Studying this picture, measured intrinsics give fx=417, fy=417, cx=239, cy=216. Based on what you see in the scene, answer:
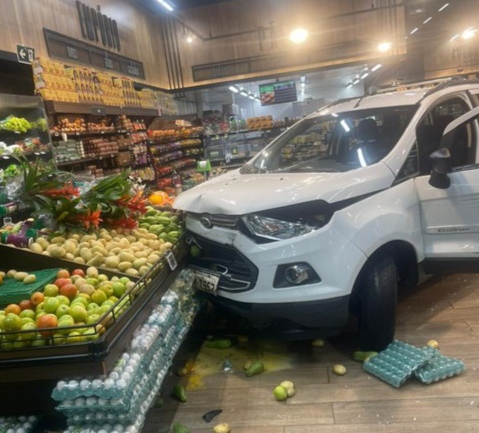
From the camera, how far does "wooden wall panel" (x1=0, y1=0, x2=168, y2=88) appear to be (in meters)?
6.05

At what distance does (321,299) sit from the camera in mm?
2576

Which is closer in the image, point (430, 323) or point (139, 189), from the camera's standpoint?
point (430, 323)

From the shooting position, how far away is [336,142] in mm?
3992

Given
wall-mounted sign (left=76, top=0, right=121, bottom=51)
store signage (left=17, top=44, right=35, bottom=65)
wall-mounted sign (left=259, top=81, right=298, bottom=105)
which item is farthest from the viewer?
wall-mounted sign (left=259, top=81, right=298, bottom=105)

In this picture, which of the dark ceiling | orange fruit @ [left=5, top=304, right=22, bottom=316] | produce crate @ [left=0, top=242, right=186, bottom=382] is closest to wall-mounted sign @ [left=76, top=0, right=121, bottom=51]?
the dark ceiling

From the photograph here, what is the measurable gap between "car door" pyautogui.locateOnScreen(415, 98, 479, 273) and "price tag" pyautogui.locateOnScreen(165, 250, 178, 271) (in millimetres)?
1840

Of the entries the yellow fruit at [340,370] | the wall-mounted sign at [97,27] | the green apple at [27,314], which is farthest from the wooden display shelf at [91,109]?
the yellow fruit at [340,370]

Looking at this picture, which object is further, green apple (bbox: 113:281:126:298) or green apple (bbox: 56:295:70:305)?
green apple (bbox: 113:281:126:298)

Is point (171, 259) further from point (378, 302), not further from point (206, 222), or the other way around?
point (378, 302)

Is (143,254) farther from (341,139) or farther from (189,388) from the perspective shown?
(341,139)

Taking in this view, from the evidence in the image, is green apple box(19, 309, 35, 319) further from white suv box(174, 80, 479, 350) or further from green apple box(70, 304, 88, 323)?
white suv box(174, 80, 479, 350)

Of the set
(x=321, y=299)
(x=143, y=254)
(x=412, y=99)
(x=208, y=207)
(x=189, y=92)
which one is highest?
(x=189, y=92)

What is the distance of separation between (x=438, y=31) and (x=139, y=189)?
60.3 feet

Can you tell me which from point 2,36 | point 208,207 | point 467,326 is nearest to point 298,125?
point 208,207
